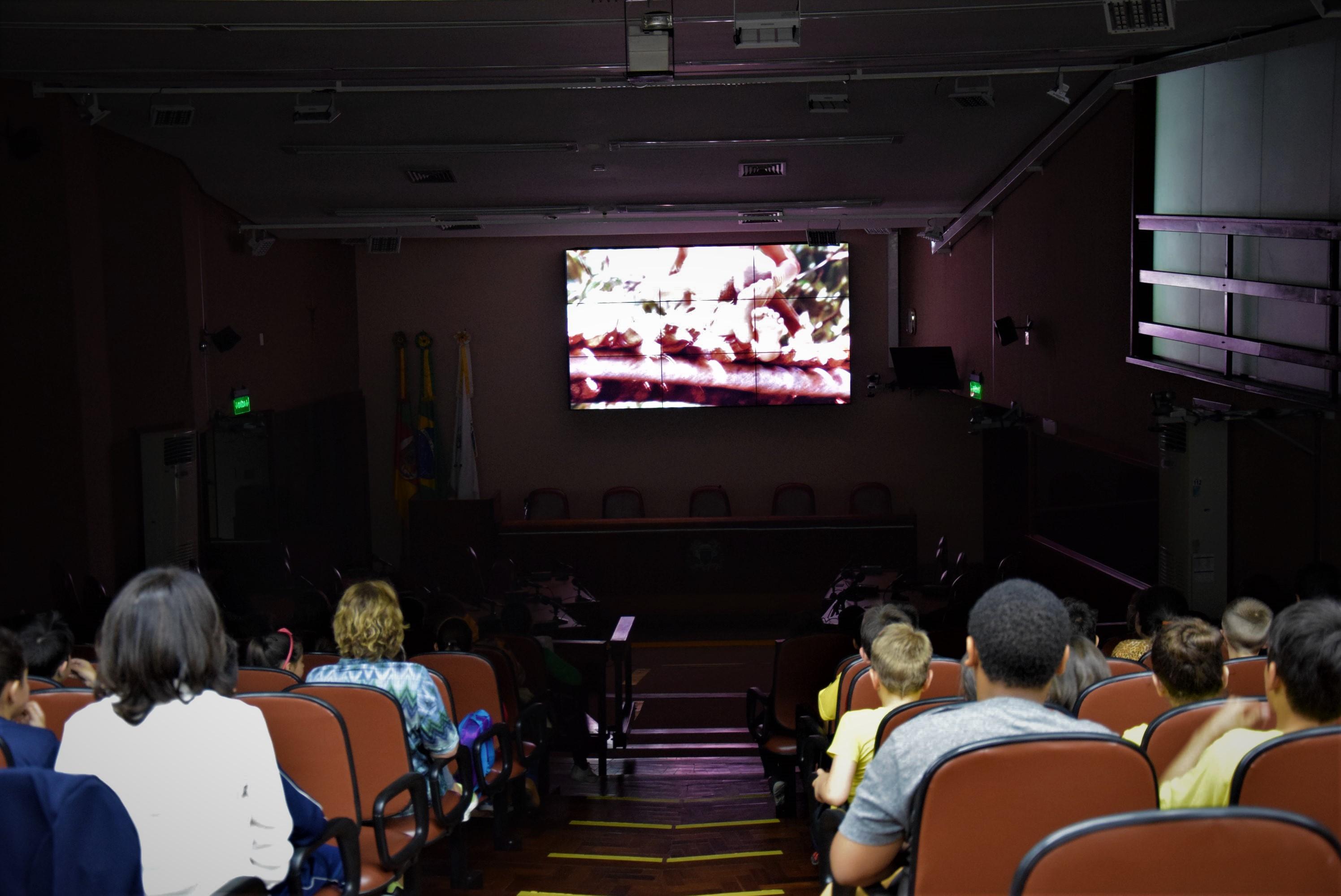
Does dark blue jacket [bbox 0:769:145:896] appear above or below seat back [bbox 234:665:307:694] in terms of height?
above

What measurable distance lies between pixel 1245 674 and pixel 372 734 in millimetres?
2204

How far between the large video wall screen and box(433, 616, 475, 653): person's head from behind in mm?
7199

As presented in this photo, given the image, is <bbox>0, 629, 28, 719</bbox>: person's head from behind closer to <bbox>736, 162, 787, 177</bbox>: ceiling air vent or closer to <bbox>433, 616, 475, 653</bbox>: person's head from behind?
<bbox>433, 616, 475, 653</bbox>: person's head from behind

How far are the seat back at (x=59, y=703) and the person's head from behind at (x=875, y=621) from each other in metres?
2.16

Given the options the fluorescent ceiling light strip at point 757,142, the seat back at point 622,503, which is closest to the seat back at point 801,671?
the fluorescent ceiling light strip at point 757,142

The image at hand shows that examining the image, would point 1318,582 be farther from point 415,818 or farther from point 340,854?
point 340,854

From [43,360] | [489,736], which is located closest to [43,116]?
[43,360]

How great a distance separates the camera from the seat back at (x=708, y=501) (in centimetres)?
1180

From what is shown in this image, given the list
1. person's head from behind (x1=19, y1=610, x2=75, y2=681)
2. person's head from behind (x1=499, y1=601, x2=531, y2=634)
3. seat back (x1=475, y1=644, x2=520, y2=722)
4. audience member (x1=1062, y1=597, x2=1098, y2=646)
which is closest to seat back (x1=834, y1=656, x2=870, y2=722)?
audience member (x1=1062, y1=597, x2=1098, y2=646)

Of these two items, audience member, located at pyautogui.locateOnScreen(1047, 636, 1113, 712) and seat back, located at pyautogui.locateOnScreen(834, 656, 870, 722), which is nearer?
audience member, located at pyautogui.locateOnScreen(1047, 636, 1113, 712)

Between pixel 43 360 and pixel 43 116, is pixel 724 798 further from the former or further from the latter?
pixel 43 116

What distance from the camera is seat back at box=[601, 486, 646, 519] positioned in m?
11.9

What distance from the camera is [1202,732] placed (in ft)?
6.52

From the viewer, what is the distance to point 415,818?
2779mm
